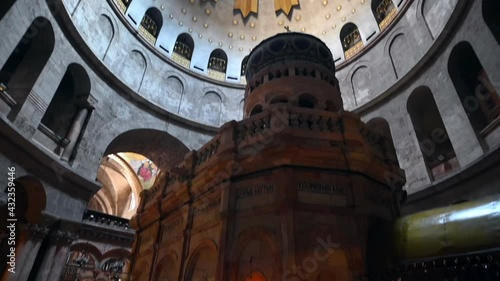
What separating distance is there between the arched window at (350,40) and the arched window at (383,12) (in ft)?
5.33

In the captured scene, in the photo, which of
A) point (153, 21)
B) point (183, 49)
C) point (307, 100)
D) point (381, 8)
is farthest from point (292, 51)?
point (153, 21)

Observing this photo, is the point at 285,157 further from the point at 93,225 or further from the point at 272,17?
the point at 272,17

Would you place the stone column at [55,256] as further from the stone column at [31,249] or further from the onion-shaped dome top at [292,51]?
the onion-shaped dome top at [292,51]

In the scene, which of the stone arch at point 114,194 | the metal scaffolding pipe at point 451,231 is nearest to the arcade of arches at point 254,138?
the metal scaffolding pipe at point 451,231

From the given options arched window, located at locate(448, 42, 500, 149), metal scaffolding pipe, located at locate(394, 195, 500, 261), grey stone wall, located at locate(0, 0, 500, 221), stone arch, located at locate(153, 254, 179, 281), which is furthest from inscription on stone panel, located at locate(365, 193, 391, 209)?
arched window, located at locate(448, 42, 500, 149)

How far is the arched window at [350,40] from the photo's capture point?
20469mm

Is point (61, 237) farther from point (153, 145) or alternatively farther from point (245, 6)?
point (245, 6)

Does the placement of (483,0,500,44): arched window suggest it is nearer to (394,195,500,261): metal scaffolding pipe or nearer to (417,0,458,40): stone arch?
(417,0,458,40): stone arch

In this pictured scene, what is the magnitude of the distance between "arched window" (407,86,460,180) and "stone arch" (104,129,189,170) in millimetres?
13914

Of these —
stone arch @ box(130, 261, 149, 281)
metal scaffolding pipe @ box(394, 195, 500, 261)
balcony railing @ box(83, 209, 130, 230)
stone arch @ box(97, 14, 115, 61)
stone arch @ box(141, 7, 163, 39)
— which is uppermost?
stone arch @ box(141, 7, 163, 39)

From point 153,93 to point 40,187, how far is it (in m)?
9.54

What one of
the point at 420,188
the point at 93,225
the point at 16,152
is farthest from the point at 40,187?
the point at 420,188

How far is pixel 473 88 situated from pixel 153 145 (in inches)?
719

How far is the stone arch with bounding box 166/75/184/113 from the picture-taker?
20203 mm
